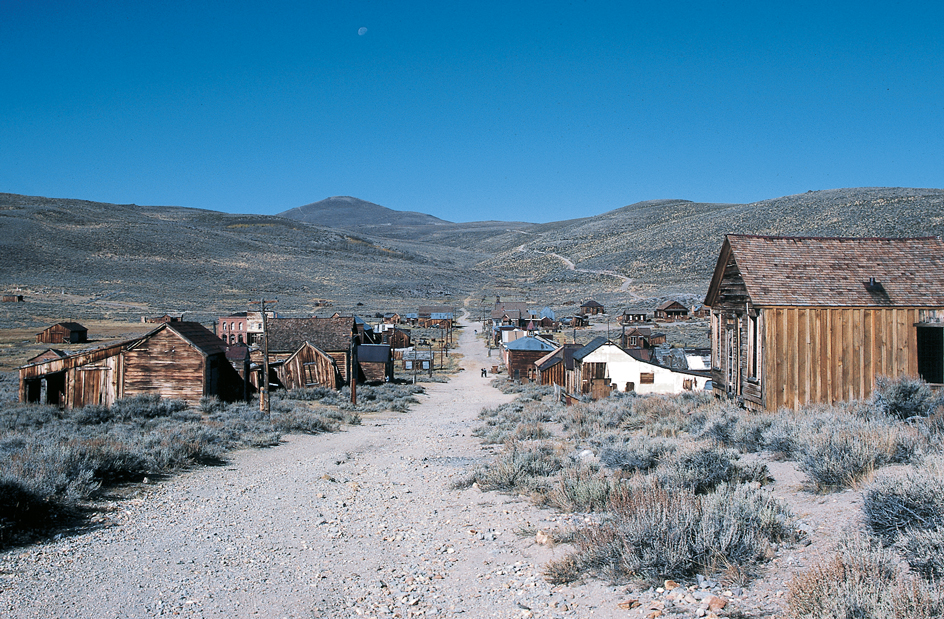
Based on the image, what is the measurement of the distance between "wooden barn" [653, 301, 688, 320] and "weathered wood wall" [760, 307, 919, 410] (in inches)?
2257

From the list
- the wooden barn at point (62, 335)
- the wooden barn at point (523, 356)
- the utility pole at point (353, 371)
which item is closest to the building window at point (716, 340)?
the utility pole at point (353, 371)

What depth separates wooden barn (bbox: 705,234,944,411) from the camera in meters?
13.0

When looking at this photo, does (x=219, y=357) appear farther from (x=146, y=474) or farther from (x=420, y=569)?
(x=420, y=569)

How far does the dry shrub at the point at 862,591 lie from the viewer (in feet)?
11.0

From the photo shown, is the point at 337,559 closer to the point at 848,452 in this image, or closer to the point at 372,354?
the point at 848,452

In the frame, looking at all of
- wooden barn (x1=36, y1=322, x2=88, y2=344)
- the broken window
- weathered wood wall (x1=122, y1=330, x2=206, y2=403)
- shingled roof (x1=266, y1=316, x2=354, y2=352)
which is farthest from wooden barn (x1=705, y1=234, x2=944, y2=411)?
wooden barn (x1=36, y1=322, x2=88, y2=344)

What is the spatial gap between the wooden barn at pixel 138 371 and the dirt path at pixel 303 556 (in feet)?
38.3

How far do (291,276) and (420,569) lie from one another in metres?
115

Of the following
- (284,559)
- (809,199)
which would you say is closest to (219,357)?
(284,559)

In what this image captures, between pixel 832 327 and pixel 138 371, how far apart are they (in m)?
22.1

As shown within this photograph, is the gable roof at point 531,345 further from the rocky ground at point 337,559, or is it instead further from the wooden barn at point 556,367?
the rocky ground at point 337,559

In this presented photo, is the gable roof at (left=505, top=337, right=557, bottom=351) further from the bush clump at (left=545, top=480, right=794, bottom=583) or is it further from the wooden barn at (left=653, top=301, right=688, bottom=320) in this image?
the wooden barn at (left=653, top=301, right=688, bottom=320)

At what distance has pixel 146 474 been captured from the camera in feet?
34.8

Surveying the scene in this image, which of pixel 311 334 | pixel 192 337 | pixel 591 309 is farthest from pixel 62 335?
pixel 591 309
